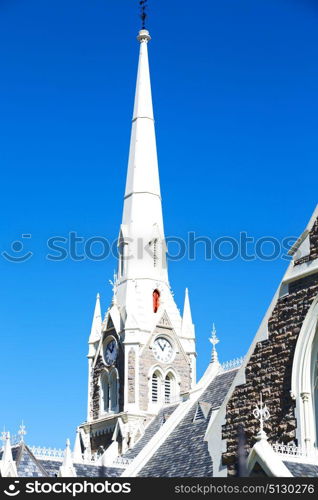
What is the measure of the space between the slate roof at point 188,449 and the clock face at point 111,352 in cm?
1920

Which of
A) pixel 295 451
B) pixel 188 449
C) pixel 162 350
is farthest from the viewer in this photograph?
pixel 162 350

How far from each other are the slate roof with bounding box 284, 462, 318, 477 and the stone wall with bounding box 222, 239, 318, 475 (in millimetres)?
1170

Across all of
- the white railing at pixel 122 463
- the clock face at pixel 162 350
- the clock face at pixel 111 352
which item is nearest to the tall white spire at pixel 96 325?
the clock face at pixel 111 352

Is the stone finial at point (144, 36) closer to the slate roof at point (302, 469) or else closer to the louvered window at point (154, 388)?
the louvered window at point (154, 388)

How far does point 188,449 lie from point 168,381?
25212mm

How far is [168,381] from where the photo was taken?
5106 centimetres

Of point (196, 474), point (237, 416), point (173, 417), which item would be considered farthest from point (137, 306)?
point (237, 416)

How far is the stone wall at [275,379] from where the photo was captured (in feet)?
58.7

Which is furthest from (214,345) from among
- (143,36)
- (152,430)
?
(143,36)

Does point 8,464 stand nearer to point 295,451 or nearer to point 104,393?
point 295,451

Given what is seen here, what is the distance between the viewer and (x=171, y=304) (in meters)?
53.3
